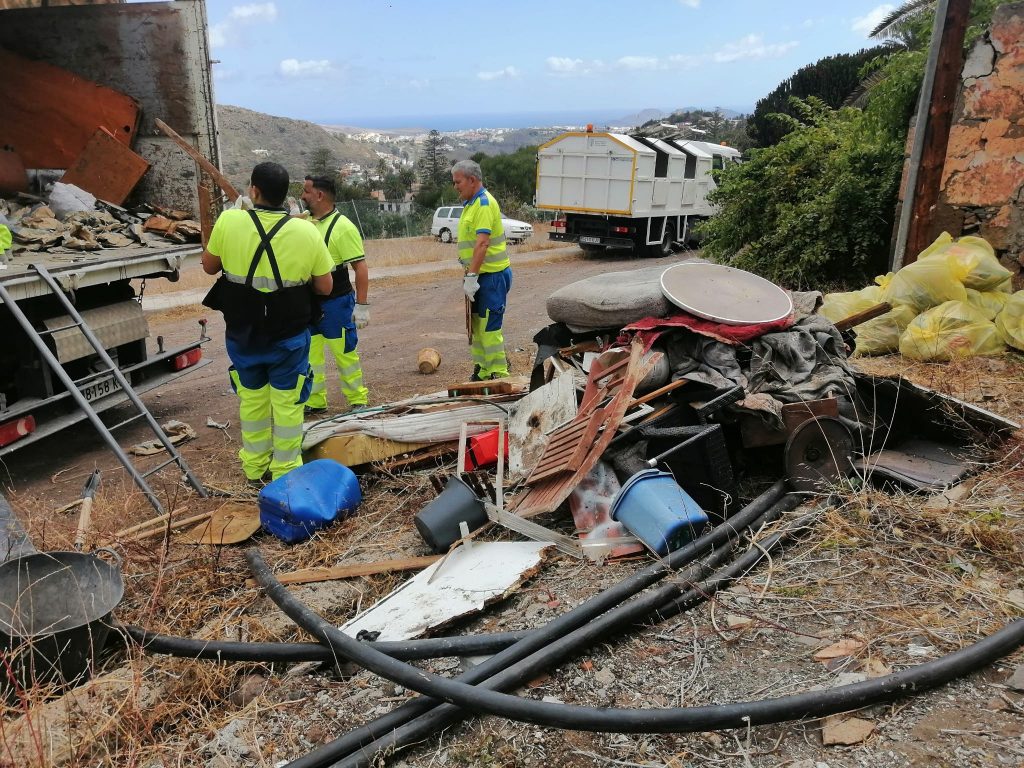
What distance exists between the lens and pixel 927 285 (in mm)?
5559

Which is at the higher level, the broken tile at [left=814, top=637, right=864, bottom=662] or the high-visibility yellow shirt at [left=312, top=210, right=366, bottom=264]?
the high-visibility yellow shirt at [left=312, top=210, right=366, bottom=264]

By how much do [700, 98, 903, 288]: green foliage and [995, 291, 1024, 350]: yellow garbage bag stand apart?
283 cm

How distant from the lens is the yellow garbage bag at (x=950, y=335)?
5.23 meters

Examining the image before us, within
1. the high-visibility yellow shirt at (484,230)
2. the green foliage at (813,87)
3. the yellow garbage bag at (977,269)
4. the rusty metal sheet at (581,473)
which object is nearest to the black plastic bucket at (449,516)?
the rusty metal sheet at (581,473)

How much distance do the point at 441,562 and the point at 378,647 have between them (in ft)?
2.65

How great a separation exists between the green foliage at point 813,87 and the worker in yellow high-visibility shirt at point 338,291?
84.0 feet

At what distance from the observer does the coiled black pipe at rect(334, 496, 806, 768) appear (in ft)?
7.11

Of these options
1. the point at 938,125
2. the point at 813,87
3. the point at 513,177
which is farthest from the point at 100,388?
the point at 513,177

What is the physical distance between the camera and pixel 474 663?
2.56m

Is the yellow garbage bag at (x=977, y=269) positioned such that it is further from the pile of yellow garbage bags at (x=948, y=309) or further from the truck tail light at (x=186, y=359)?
the truck tail light at (x=186, y=359)

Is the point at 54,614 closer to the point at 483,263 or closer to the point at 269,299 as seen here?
the point at 269,299

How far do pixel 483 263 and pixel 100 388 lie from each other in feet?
9.42

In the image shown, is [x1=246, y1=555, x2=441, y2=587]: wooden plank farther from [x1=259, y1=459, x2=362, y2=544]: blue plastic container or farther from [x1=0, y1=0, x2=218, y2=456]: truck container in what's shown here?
[x1=0, y1=0, x2=218, y2=456]: truck container

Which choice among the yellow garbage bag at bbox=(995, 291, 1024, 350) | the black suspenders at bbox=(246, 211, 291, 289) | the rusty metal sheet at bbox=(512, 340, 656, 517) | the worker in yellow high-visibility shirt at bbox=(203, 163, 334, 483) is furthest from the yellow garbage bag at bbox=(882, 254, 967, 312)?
the black suspenders at bbox=(246, 211, 291, 289)
